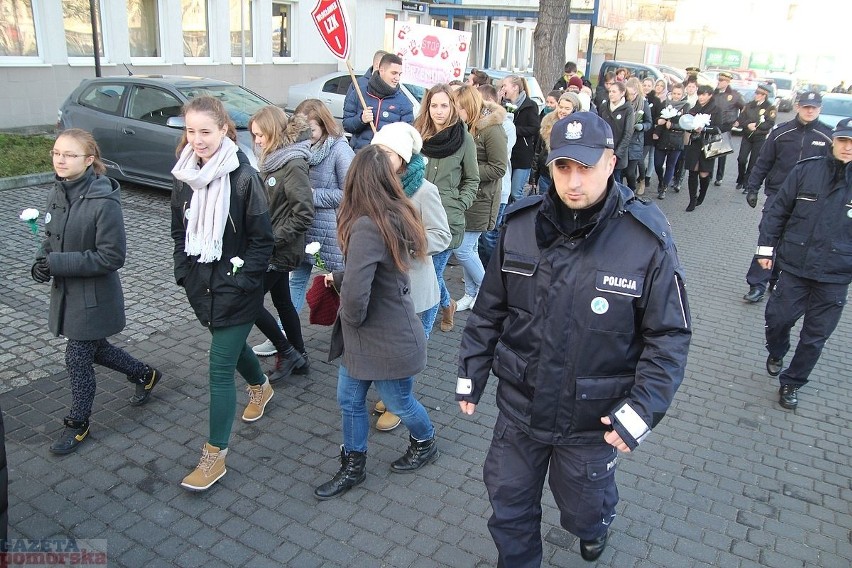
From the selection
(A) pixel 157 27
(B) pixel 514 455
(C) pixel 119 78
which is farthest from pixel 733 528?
(A) pixel 157 27

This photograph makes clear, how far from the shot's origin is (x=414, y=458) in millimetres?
4059

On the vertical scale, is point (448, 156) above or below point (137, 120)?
above

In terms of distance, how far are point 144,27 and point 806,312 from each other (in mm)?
16682

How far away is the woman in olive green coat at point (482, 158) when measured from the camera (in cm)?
610

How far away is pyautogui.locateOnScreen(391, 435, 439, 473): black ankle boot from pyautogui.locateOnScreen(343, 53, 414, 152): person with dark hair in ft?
14.5

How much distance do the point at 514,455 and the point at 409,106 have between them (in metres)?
5.64

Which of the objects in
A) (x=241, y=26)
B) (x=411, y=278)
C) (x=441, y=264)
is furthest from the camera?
(x=241, y=26)

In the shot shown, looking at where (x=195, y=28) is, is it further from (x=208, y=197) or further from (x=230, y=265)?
(x=230, y=265)

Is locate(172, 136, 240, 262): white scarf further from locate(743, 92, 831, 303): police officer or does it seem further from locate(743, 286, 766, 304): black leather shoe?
locate(743, 286, 766, 304): black leather shoe

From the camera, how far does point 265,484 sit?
3.88 meters

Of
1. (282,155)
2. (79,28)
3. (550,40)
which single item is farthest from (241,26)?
(282,155)

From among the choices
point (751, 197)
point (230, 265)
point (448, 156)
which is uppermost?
point (448, 156)

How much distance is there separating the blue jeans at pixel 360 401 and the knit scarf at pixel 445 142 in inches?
86.7

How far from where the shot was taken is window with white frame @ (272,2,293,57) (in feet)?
70.4
